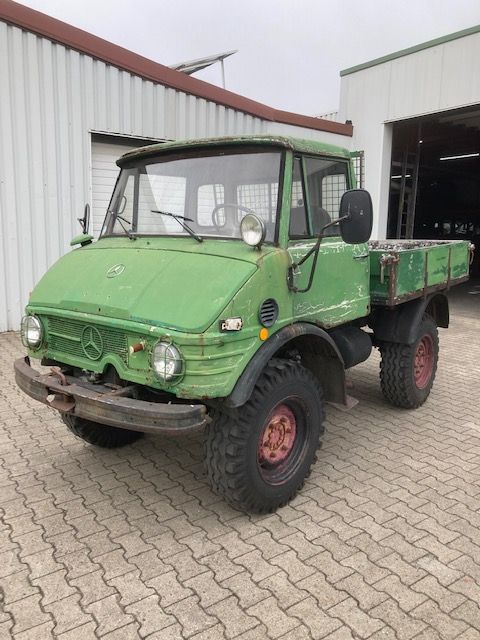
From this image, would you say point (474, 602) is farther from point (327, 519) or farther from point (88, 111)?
point (88, 111)

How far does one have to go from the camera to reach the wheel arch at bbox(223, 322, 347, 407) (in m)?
2.87

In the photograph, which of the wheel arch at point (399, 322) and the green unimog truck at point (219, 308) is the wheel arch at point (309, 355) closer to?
the green unimog truck at point (219, 308)

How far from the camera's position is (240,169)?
329 cm

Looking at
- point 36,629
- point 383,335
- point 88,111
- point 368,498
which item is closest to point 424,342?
point 383,335

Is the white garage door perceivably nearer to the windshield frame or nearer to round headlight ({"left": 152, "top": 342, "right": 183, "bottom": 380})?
the windshield frame

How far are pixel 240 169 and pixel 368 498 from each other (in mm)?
2284

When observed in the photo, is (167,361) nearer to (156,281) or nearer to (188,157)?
(156,281)

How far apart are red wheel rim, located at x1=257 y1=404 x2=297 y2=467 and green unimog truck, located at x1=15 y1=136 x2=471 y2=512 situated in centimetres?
1

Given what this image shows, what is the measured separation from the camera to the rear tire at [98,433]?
3.86 metres

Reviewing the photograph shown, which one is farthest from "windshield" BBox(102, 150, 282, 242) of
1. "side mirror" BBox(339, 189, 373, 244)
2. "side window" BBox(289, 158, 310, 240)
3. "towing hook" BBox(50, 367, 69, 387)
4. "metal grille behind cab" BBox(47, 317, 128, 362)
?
"towing hook" BBox(50, 367, 69, 387)

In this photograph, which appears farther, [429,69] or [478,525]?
[429,69]

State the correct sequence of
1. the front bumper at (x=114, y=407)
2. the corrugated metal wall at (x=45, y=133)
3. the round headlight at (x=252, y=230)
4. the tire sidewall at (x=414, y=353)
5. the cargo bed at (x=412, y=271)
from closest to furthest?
the front bumper at (x=114, y=407) < the round headlight at (x=252, y=230) < the cargo bed at (x=412, y=271) < the tire sidewall at (x=414, y=353) < the corrugated metal wall at (x=45, y=133)

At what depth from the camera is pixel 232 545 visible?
9.59 feet

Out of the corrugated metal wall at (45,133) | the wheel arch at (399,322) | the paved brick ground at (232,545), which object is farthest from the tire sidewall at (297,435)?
the corrugated metal wall at (45,133)
